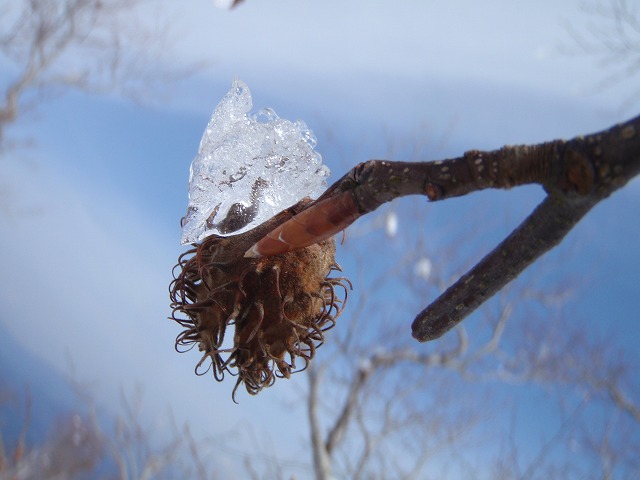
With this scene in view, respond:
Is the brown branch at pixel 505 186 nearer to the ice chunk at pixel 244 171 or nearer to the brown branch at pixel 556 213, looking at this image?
the brown branch at pixel 556 213

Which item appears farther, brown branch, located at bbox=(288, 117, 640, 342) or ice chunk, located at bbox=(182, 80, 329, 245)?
ice chunk, located at bbox=(182, 80, 329, 245)

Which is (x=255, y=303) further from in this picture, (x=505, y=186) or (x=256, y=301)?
(x=505, y=186)

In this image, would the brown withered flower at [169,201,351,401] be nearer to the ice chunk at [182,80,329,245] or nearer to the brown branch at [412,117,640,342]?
the ice chunk at [182,80,329,245]

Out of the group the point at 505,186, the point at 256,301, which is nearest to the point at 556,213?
the point at 505,186

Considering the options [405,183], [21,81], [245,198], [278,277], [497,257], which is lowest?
[497,257]

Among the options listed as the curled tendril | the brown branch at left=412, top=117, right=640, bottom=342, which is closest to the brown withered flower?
the curled tendril

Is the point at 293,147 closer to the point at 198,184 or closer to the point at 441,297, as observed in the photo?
the point at 198,184

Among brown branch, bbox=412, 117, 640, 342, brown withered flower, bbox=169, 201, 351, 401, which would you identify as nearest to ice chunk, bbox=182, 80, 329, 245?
brown withered flower, bbox=169, 201, 351, 401

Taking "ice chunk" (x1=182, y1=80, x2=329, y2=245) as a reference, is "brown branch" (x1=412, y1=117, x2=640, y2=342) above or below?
below

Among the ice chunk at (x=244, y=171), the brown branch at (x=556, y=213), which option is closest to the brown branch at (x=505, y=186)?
the brown branch at (x=556, y=213)

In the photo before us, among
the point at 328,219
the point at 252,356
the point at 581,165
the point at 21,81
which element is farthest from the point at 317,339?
the point at 21,81
